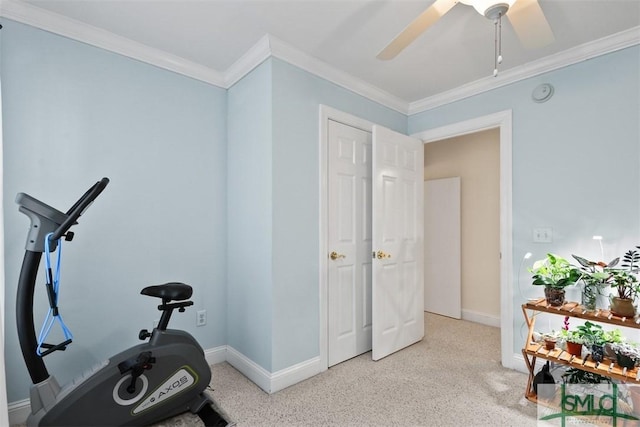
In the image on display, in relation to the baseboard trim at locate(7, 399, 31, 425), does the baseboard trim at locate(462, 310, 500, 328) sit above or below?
below

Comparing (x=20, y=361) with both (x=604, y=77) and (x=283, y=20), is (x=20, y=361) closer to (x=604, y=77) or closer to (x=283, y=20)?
(x=283, y=20)

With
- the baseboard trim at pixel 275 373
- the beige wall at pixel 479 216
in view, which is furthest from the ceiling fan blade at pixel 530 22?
the baseboard trim at pixel 275 373

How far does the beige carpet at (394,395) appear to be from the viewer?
200cm

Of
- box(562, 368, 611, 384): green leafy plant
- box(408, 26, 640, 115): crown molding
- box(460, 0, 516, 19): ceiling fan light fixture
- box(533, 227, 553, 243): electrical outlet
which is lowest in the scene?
box(562, 368, 611, 384): green leafy plant

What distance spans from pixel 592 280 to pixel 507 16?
5.27 feet

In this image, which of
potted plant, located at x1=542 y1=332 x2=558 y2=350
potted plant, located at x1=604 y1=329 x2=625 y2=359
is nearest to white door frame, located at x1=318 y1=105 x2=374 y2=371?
potted plant, located at x1=542 y1=332 x2=558 y2=350

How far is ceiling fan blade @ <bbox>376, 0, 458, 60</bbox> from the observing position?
1535 millimetres

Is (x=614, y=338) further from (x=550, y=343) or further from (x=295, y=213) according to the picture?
(x=295, y=213)

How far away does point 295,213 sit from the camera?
2.49 meters

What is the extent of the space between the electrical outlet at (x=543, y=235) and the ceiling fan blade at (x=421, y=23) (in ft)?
5.89

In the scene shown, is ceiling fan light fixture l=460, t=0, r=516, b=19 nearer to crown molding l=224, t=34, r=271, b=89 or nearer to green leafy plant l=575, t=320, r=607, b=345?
crown molding l=224, t=34, r=271, b=89

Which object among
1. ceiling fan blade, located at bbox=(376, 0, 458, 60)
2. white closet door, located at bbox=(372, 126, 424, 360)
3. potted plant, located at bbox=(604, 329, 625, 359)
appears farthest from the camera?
white closet door, located at bbox=(372, 126, 424, 360)

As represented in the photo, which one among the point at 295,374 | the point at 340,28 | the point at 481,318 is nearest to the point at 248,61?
the point at 340,28

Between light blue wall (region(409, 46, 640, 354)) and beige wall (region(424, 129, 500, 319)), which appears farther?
beige wall (region(424, 129, 500, 319))
